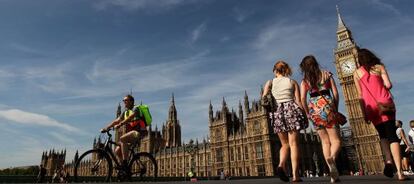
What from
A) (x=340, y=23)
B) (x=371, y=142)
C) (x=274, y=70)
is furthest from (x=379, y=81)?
(x=340, y=23)

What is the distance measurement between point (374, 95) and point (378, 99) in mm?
102

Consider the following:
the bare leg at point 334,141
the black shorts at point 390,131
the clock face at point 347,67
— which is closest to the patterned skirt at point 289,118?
the bare leg at point 334,141

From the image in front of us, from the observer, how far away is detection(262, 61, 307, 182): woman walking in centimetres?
529

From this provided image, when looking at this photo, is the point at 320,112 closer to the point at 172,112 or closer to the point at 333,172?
the point at 333,172

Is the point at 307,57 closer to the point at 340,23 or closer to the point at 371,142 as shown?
the point at 371,142

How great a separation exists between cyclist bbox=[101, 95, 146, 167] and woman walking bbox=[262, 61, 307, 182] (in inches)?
119

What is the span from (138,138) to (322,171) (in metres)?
49.1

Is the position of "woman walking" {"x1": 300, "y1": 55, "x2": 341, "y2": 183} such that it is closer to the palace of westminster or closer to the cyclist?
the cyclist

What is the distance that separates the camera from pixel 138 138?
707 centimetres

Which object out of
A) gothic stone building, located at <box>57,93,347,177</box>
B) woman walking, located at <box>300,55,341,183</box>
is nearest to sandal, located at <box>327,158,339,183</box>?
woman walking, located at <box>300,55,341,183</box>

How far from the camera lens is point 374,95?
494 centimetres

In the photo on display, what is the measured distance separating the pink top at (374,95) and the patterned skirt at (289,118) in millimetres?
1015

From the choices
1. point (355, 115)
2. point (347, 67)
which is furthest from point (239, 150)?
point (347, 67)

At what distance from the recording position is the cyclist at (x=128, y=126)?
6934 mm
